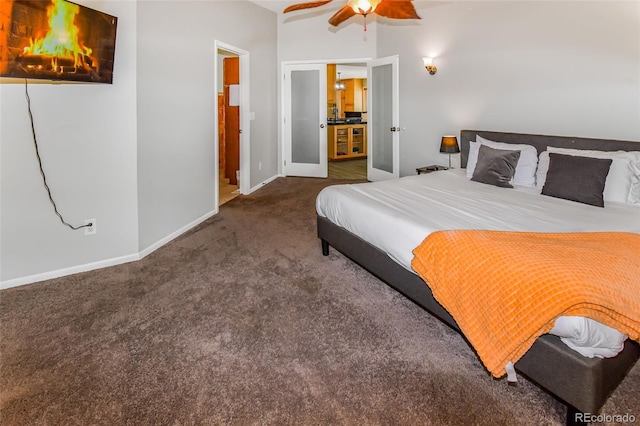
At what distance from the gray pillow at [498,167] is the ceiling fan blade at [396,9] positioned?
1465mm

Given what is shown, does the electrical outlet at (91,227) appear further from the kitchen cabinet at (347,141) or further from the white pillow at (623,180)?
the kitchen cabinet at (347,141)

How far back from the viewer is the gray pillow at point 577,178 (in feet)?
9.52

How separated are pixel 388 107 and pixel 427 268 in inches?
184

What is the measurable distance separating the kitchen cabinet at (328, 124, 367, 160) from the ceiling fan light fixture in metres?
6.35

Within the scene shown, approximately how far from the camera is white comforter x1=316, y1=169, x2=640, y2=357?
233cm

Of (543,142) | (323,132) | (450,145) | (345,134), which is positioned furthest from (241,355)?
(345,134)

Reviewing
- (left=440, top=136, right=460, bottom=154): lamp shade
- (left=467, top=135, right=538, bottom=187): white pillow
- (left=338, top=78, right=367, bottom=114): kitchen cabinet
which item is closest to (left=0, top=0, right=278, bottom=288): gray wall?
(left=440, top=136, right=460, bottom=154): lamp shade

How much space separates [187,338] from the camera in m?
2.27

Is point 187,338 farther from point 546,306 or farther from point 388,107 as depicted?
point 388,107

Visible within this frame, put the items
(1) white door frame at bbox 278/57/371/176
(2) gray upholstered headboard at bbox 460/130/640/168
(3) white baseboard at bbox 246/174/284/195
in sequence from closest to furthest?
(2) gray upholstered headboard at bbox 460/130/640/168, (3) white baseboard at bbox 246/174/284/195, (1) white door frame at bbox 278/57/371/176

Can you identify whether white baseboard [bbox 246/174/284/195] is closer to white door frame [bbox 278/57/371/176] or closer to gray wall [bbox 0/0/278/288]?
white door frame [bbox 278/57/371/176]

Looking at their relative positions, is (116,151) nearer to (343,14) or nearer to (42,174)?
(42,174)

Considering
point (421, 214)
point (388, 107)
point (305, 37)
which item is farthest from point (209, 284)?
point (305, 37)

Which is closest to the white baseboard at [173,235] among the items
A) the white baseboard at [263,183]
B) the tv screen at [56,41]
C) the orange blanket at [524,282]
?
the white baseboard at [263,183]
